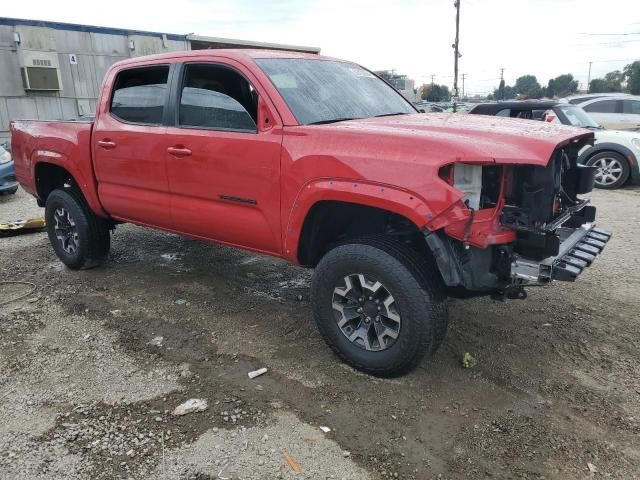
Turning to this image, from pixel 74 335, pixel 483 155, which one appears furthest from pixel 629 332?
pixel 74 335

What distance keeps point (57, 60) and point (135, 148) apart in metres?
13.9

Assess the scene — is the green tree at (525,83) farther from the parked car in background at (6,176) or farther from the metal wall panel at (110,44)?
the parked car in background at (6,176)

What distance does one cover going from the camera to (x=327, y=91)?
385 cm

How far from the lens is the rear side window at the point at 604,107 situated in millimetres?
13555

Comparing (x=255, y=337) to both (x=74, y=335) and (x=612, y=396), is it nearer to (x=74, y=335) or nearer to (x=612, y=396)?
(x=74, y=335)

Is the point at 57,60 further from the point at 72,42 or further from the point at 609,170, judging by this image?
the point at 609,170

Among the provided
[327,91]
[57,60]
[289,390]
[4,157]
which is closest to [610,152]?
[327,91]

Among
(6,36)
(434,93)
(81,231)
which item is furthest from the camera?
(434,93)

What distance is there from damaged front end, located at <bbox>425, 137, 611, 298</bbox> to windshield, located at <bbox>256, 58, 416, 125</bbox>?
1.19 m

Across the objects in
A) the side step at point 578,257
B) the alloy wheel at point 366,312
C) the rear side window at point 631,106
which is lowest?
the alloy wheel at point 366,312

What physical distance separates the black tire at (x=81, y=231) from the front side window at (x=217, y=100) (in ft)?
5.71

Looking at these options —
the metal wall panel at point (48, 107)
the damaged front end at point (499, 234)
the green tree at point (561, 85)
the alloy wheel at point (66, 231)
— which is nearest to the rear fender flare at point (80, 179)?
the alloy wheel at point (66, 231)

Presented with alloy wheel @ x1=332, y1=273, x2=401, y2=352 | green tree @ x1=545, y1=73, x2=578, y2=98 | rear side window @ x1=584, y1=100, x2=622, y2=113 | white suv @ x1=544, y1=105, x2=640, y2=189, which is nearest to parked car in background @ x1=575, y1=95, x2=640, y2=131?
rear side window @ x1=584, y1=100, x2=622, y2=113

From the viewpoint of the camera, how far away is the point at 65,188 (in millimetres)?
5277
